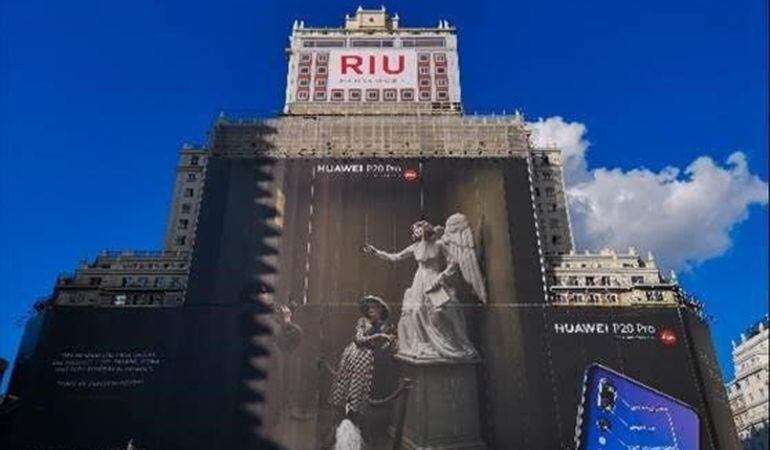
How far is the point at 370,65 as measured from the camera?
207 feet

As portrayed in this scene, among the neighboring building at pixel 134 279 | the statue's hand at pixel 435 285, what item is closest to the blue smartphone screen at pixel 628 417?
the statue's hand at pixel 435 285

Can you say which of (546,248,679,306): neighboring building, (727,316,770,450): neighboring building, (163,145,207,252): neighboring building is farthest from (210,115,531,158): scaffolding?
(727,316,770,450): neighboring building

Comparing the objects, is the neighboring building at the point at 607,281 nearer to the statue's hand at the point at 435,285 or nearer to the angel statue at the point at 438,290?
the angel statue at the point at 438,290

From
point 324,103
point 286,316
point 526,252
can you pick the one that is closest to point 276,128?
point 324,103

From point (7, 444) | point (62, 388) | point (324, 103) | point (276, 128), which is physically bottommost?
point (7, 444)

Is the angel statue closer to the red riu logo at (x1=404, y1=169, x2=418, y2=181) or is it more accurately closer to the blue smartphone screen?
the red riu logo at (x1=404, y1=169, x2=418, y2=181)

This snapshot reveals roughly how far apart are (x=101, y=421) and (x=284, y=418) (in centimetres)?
1132

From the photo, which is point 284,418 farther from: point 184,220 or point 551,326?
point 184,220

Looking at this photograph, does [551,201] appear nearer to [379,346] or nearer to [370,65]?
[370,65]

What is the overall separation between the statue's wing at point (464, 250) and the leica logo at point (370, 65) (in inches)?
743

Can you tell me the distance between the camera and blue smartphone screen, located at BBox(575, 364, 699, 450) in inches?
1676

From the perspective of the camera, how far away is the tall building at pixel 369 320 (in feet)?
142

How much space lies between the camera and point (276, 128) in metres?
56.7

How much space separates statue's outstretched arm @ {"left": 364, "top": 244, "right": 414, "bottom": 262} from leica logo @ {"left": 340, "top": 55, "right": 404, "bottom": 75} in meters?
20.3
